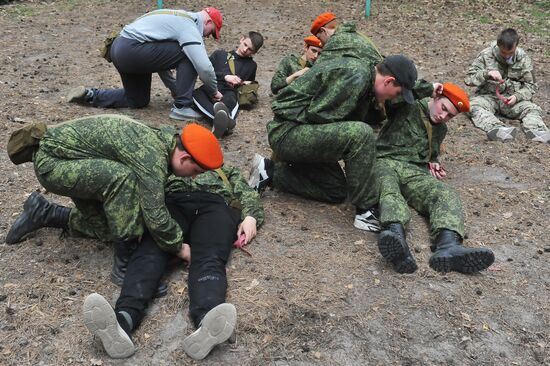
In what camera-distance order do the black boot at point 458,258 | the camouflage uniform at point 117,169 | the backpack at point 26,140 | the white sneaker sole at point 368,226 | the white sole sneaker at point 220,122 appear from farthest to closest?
1. the white sole sneaker at point 220,122
2. the white sneaker sole at point 368,226
3. the black boot at point 458,258
4. the backpack at point 26,140
5. the camouflage uniform at point 117,169

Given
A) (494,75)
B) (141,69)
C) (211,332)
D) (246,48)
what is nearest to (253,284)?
(211,332)

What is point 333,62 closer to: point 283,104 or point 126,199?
point 283,104

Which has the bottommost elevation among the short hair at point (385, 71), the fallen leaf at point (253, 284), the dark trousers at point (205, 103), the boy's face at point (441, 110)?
the dark trousers at point (205, 103)

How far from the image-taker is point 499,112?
23.7 feet

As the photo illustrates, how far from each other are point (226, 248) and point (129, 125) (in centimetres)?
100

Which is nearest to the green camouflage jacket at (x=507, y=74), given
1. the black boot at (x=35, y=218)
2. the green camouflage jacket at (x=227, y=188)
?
the green camouflage jacket at (x=227, y=188)

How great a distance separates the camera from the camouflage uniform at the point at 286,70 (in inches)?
271

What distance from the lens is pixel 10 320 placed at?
3328 mm

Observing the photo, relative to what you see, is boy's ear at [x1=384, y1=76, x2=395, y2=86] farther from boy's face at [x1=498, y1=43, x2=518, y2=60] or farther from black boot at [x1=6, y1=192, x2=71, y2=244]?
boy's face at [x1=498, y1=43, x2=518, y2=60]

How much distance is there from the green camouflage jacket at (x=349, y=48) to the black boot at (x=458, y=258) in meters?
1.56

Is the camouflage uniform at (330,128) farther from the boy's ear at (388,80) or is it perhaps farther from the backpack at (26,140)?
the backpack at (26,140)

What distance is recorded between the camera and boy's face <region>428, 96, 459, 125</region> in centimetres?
488

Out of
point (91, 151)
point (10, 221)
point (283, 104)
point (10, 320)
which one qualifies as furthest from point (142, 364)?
point (283, 104)

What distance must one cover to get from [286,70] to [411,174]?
2.70 m
